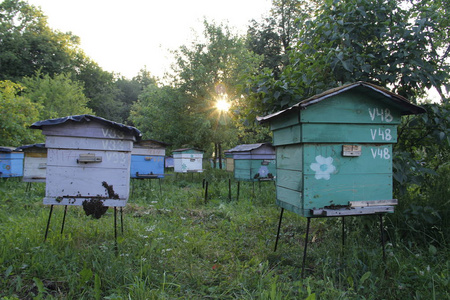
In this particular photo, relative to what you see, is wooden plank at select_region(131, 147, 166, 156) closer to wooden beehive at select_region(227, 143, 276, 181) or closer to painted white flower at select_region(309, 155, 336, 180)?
wooden beehive at select_region(227, 143, 276, 181)

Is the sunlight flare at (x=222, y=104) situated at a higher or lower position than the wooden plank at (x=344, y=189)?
higher

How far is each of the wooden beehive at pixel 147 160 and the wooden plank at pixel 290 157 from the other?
5704 millimetres

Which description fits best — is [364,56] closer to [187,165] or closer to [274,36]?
[187,165]

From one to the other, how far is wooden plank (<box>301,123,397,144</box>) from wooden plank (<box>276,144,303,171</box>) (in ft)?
0.61

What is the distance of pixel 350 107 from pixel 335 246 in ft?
6.61

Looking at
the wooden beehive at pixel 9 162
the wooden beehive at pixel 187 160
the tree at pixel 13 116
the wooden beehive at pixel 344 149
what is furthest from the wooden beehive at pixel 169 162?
the wooden beehive at pixel 344 149

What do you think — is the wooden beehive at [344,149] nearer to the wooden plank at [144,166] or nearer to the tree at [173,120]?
the wooden plank at [144,166]

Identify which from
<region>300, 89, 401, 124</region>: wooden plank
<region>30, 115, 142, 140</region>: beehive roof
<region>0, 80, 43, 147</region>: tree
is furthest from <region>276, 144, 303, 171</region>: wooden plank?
<region>0, 80, 43, 147</region>: tree

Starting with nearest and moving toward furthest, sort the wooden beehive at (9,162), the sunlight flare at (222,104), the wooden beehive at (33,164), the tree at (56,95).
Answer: the wooden beehive at (33,164) → the wooden beehive at (9,162) → the sunlight flare at (222,104) → the tree at (56,95)

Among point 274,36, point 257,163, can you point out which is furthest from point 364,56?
point 274,36

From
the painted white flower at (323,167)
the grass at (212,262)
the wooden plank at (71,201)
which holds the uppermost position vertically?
the painted white flower at (323,167)

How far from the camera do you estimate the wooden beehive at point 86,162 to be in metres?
3.42

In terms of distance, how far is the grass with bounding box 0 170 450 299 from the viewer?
2705 millimetres

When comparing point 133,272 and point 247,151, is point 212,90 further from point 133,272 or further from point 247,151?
point 133,272
